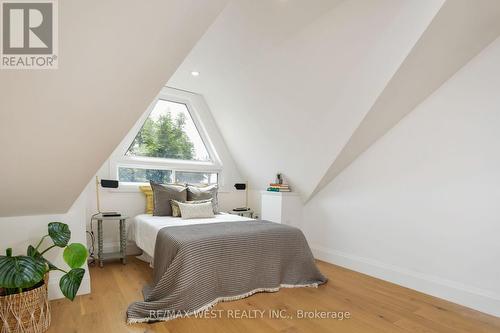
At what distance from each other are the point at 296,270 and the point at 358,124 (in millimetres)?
1591

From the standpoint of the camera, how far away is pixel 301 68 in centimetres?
268

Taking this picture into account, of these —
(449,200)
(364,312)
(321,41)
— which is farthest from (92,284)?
(449,200)

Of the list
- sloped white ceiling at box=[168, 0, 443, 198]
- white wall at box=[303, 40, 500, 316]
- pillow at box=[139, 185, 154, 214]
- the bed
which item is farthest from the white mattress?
white wall at box=[303, 40, 500, 316]

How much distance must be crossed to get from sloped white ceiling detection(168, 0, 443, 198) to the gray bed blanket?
1199 millimetres

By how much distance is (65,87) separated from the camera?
132 cm

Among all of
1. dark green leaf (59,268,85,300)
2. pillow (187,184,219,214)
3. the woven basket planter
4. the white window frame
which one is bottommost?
the woven basket planter

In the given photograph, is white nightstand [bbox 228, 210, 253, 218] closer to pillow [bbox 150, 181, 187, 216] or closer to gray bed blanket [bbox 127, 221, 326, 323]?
pillow [bbox 150, 181, 187, 216]

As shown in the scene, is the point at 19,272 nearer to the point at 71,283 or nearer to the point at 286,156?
→ the point at 71,283

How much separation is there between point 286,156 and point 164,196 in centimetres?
174

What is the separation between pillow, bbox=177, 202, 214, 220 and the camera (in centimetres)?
332

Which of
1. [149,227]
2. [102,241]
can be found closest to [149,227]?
[149,227]

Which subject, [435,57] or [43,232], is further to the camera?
[43,232]

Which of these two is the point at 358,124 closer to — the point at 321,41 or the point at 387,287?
the point at 321,41

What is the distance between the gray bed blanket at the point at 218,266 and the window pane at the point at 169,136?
1.83m
